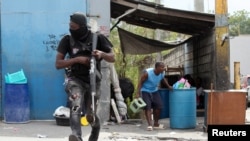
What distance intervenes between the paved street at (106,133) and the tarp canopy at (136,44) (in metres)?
4.14

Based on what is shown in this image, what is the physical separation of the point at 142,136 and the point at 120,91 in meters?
2.33

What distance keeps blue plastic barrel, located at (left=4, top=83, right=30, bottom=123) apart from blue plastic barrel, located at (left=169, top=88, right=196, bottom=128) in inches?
126

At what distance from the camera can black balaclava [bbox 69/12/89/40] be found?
5336mm

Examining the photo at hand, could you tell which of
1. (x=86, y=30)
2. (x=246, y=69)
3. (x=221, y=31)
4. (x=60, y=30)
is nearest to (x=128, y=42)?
(x=60, y=30)

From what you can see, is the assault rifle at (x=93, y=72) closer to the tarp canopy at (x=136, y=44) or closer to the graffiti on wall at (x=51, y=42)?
the graffiti on wall at (x=51, y=42)

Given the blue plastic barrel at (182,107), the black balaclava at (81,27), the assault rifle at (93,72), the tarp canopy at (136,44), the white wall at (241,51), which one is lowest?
the blue plastic barrel at (182,107)

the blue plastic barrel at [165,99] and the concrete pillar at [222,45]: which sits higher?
the concrete pillar at [222,45]

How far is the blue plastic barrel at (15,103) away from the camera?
30.8 feet

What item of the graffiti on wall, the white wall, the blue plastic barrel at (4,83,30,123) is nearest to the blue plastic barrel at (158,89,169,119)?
the graffiti on wall

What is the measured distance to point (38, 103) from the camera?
32.0 feet

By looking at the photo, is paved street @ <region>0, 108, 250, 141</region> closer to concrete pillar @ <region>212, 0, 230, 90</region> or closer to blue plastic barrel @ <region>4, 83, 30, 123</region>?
blue plastic barrel @ <region>4, 83, 30, 123</region>

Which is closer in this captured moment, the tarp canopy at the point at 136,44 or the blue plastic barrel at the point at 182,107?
the blue plastic barrel at the point at 182,107

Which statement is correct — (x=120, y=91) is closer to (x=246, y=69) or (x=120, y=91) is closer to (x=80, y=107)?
(x=80, y=107)

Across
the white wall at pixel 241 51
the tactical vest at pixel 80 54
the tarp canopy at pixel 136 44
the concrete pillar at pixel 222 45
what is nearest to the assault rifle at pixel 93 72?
the tactical vest at pixel 80 54
